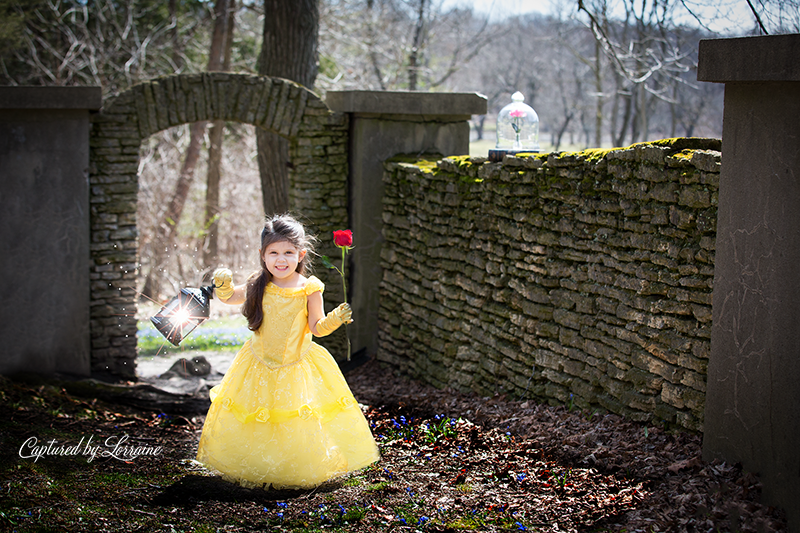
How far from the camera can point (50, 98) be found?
20.2 feet

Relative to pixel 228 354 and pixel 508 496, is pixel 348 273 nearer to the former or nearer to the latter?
pixel 228 354

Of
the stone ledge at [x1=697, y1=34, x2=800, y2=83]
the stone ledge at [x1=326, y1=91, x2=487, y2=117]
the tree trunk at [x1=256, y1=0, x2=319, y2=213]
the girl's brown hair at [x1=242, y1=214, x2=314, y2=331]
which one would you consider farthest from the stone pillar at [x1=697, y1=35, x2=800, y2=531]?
the tree trunk at [x1=256, y1=0, x2=319, y2=213]

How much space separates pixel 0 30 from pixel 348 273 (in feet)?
25.7

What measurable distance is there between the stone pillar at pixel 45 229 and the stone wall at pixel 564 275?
9.53 feet

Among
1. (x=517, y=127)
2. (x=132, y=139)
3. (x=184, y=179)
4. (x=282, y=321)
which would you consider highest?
(x=517, y=127)

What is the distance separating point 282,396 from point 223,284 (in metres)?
0.77

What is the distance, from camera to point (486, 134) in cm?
3322

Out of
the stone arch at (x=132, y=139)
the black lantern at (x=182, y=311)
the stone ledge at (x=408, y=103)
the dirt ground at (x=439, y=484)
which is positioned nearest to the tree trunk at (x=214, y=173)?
the stone arch at (x=132, y=139)

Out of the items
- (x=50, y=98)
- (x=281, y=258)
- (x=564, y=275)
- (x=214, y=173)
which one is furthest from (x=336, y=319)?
(x=214, y=173)

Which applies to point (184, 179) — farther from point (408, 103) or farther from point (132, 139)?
point (408, 103)

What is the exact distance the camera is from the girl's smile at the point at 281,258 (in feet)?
13.9

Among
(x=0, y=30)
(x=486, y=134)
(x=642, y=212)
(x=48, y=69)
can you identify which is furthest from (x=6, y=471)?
(x=486, y=134)

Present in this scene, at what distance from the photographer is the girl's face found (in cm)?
Result: 425

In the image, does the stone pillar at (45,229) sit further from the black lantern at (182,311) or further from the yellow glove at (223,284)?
the yellow glove at (223,284)
